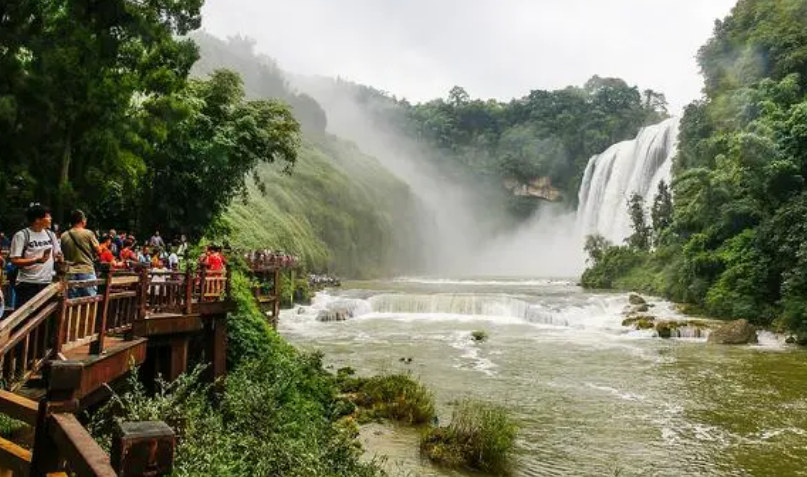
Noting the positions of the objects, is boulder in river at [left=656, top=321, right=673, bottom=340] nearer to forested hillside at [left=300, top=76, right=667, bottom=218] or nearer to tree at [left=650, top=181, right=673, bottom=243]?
tree at [left=650, top=181, right=673, bottom=243]

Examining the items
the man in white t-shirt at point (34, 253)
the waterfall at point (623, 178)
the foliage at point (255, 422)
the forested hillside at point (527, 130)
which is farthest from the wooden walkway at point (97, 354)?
the forested hillside at point (527, 130)

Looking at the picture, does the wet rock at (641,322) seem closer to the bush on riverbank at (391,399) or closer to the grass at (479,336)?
the grass at (479,336)

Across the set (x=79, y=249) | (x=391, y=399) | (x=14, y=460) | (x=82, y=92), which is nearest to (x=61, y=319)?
(x=79, y=249)

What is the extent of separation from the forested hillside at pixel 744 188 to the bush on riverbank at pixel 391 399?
17233mm

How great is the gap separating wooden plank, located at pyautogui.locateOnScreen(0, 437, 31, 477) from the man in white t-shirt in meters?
3.48

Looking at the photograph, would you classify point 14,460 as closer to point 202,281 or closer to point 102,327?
point 102,327

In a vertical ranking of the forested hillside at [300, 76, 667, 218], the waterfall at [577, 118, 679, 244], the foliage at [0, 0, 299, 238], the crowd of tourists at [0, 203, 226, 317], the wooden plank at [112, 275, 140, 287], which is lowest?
the wooden plank at [112, 275, 140, 287]

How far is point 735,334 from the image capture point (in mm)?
23375

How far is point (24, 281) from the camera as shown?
277 inches

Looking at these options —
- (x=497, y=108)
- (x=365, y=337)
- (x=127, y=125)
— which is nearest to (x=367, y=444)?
(x=127, y=125)

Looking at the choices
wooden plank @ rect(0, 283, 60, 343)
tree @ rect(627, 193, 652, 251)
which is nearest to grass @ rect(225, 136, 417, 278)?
tree @ rect(627, 193, 652, 251)

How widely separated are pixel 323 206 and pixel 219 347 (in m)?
44.6

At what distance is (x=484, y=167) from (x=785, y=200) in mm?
73164

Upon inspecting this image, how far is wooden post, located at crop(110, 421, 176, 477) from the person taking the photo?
2.66 metres
